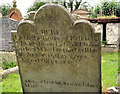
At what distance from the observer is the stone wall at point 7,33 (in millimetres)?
8188

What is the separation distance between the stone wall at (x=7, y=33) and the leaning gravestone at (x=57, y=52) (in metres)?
5.03

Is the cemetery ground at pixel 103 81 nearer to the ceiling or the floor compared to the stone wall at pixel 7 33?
nearer to the floor

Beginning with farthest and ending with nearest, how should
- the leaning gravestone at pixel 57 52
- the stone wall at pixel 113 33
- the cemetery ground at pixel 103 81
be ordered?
the stone wall at pixel 113 33 → the cemetery ground at pixel 103 81 → the leaning gravestone at pixel 57 52

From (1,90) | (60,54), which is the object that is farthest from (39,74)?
(1,90)

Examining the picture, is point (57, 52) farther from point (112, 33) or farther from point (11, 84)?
point (112, 33)

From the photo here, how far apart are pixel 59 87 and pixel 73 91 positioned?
0.32m

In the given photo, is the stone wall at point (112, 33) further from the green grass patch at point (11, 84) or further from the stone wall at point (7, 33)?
the green grass patch at point (11, 84)

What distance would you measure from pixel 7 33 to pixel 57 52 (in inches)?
234

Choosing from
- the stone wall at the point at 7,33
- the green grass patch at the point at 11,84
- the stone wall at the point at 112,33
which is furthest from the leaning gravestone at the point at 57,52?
the stone wall at the point at 112,33

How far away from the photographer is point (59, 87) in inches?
137

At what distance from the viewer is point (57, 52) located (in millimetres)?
3221

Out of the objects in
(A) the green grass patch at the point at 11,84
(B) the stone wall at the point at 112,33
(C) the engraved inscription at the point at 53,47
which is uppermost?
(C) the engraved inscription at the point at 53,47

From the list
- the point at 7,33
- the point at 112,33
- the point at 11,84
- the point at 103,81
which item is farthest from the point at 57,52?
the point at 112,33

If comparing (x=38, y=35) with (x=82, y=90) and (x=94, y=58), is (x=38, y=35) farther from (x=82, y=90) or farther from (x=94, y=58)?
(x=82, y=90)
